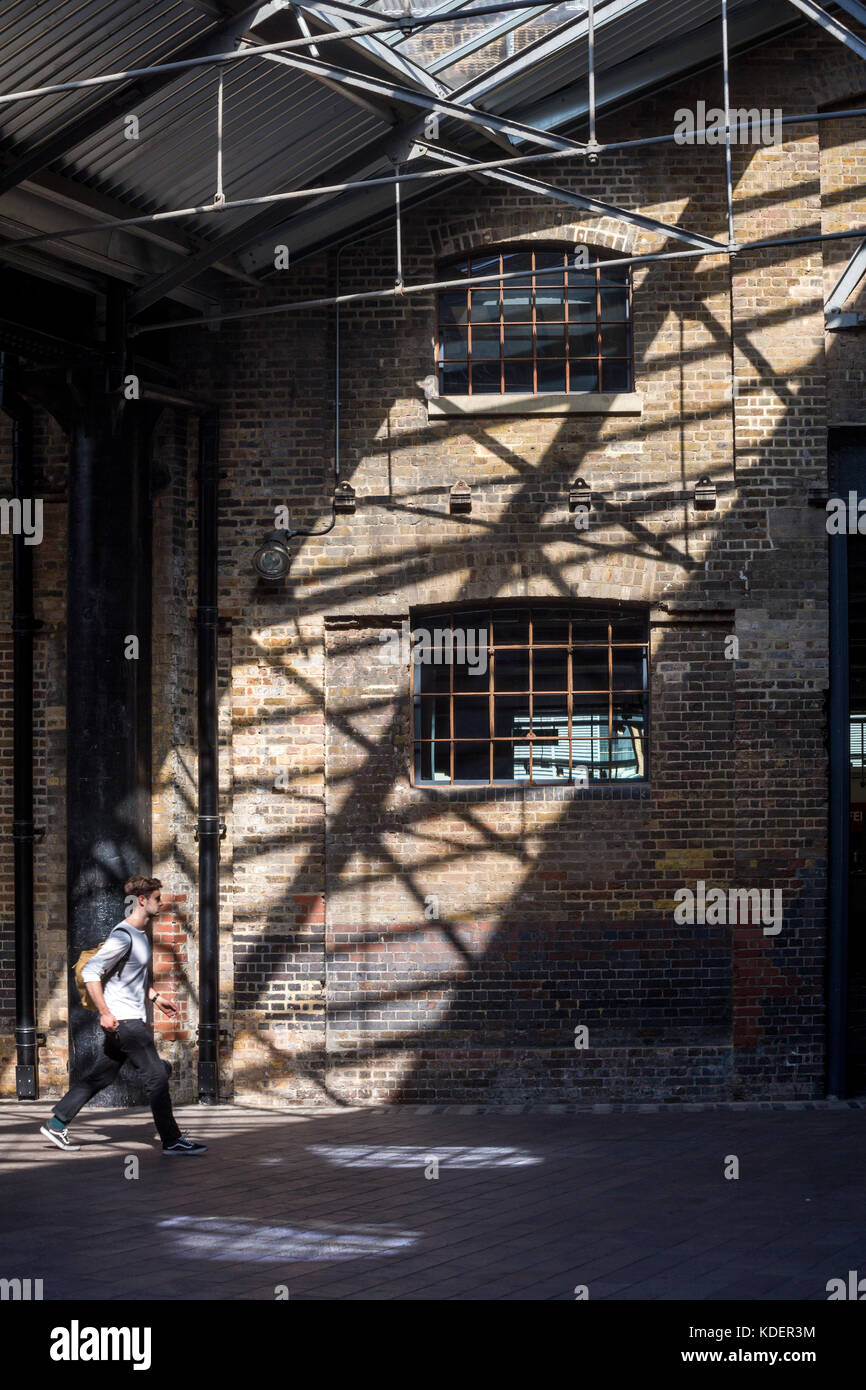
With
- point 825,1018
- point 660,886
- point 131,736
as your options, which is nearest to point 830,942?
point 825,1018

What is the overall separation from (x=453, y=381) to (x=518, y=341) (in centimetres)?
61

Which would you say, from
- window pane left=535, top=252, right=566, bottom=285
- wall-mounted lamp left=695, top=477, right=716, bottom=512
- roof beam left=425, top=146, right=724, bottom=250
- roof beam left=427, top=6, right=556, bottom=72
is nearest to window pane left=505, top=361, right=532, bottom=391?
window pane left=535, top=252, right=566, bottom=285

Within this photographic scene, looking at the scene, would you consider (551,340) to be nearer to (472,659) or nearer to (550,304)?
(550,304)

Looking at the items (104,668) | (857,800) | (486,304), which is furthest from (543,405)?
(857,800)

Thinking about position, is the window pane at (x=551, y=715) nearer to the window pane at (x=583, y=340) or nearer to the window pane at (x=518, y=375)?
the window pane at (x=518, y=375)

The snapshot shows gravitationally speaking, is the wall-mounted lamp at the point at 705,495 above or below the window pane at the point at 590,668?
above

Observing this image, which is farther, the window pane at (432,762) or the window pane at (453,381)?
the window pane at (453,381)

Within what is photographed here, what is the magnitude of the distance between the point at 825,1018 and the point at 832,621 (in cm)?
312

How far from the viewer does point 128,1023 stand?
9.70m

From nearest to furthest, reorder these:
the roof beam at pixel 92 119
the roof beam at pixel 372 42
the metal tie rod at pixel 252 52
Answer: the metal tie rod at pixel 252 52 → the roof beam at pixel 372 42 → the roof beam at pixel 92 119

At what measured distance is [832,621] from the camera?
12125mm

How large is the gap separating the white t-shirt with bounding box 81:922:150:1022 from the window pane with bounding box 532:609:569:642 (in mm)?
4129

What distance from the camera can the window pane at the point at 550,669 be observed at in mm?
12125

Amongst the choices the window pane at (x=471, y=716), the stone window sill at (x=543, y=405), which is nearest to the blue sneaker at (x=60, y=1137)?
the window pane at (x=471, y=716)
